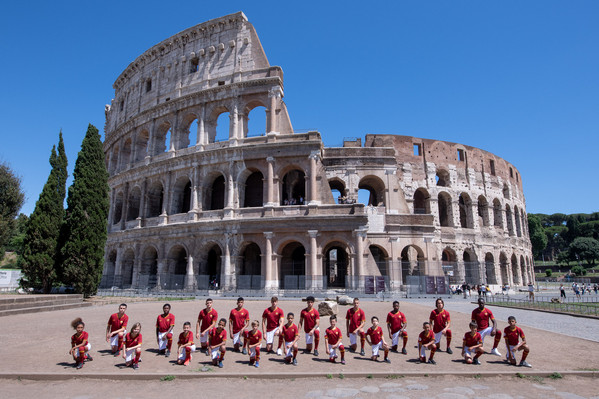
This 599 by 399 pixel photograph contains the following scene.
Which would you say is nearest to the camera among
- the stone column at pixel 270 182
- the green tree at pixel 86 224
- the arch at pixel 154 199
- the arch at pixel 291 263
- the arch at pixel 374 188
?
the green tree at pixel 86 224

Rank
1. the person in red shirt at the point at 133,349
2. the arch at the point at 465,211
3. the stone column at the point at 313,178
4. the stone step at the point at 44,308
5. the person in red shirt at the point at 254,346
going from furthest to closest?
the arch at the point at 465,211
the stone column at the point at 313,178
the stone step at the point at 44,308
the person in red shirt at the point at 254,346
the person in red shirt at the point at 133,349

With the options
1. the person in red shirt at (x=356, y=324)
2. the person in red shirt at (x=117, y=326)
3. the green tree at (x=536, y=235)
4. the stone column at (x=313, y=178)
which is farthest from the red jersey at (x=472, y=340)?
the green tree at (x=536, y=235)

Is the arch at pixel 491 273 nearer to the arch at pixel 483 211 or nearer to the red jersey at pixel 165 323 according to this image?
the arch at pixel 483 211

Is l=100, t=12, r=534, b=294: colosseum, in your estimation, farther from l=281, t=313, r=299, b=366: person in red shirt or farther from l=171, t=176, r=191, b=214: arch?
l=281, t=313, r=299, b=366: person in red shirt

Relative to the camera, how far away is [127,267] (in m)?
28.8

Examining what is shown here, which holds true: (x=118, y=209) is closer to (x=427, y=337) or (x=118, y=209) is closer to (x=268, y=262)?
(x=268, y=262)

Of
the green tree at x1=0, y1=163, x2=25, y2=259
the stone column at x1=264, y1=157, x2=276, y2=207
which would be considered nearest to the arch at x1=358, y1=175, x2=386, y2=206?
the stone column at x1=264, y1=157, x2=276, y2=207

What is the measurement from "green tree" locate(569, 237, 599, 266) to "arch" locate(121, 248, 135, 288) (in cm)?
7325

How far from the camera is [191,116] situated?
27.6m

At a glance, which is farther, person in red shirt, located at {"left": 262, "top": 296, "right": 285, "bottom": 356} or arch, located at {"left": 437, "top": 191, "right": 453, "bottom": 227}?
arch, located at {"left": 437, "top": 191, "right": 453, "bottom": 227}

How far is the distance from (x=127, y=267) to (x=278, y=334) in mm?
25763

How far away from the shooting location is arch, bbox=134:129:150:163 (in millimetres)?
30281

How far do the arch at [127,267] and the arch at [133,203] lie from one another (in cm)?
296

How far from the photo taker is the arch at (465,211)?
3275 centimetres
